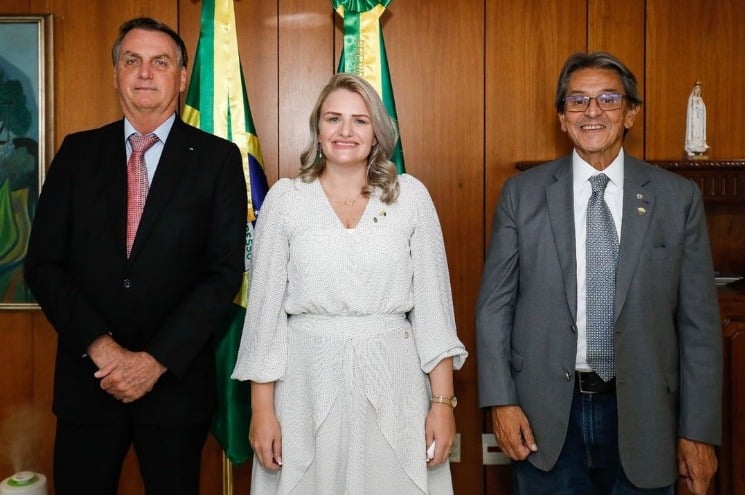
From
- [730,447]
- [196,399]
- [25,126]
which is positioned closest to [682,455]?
[730,447]

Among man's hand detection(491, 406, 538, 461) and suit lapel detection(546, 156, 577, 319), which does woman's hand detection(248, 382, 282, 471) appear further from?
suit lapel detection(546, 156, 577, 319)

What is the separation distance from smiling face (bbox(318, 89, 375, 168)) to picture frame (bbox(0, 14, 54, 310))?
4.71ft

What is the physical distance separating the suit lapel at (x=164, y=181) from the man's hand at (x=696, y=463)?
1494 mm

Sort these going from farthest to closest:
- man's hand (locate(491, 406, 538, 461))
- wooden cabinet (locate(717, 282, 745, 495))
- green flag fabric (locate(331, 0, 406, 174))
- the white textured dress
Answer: green flag fabric (locate(331, 0, 406, 174)), wooden cabinet (locate(717, 282, 745, 495)), man's hand (locate(491, 406, 538, 461)), the white textured dress

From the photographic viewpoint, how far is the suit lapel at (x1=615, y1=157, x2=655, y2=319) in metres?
1.81

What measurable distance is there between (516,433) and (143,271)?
3.51ft

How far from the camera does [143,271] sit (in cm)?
191

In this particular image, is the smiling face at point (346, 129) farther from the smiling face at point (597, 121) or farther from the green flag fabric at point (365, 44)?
the green flag fabric at point (365, 44)

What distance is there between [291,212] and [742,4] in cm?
207

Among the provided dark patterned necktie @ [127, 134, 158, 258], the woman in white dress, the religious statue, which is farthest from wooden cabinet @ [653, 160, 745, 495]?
dark patterned necktie @ [127, 134, 158, 258]

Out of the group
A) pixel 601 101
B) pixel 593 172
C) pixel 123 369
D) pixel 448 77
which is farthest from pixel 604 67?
pixel 123 369

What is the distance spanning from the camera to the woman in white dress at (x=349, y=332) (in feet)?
5.77

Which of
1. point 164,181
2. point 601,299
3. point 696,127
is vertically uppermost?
point 696,127

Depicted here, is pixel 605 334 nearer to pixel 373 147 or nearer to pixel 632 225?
pixel 632 225
